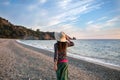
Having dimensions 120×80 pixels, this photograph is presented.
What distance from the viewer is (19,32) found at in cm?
17388

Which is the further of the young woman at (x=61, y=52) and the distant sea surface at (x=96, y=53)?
the distant sea surface at (x=96, y=53)

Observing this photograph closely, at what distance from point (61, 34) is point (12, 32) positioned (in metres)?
163

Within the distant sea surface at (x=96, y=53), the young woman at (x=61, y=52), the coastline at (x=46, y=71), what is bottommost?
the distant sea surface at (x=96, y=53)

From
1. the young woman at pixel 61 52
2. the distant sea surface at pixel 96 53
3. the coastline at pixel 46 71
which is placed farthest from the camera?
the distant sea surface at pixel 96 53

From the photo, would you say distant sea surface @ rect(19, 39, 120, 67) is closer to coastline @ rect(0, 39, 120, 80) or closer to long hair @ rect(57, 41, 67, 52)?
coastline @ rect(0, 39, 120, 80)

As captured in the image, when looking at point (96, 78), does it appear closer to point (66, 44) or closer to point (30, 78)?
point (30, 78)

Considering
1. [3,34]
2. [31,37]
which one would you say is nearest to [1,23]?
[3,34]

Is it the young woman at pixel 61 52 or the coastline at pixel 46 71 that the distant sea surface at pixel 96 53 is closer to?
the coastline at pixel 46 71

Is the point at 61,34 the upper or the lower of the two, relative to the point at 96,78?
upper

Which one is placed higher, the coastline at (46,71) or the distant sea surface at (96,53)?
the coastline at (46,71)

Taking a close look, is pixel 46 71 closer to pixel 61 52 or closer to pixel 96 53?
pixel 61 52

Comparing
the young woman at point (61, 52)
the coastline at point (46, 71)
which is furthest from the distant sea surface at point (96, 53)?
the young woman at point (61, 52)

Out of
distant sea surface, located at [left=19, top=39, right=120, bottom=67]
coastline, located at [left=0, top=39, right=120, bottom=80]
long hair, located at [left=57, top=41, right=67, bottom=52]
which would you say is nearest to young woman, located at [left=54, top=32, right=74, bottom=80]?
long hair, located at [left=57, top=41, right=67, bottom=52]

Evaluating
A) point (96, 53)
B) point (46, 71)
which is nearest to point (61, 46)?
point (46, 71)
